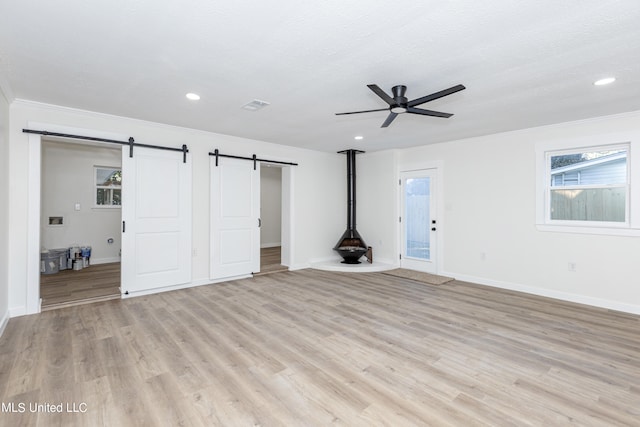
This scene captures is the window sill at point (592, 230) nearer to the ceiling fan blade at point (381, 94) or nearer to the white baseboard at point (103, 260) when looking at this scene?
the ceiling fan blade at point (381, 94)

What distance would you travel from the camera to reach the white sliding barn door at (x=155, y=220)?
441 cm

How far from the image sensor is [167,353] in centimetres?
273

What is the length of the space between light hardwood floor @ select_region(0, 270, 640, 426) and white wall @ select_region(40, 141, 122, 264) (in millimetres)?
3418

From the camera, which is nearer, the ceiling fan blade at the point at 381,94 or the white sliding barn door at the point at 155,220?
the ceiling fan blade at the point at 381,94

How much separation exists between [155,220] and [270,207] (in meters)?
5.06

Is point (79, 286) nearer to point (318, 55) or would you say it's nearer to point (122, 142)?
point (122, 142)

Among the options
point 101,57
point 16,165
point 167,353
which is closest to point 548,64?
point 101,57

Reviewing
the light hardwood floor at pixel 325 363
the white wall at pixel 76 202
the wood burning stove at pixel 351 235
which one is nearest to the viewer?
the light hardwood floor at pixel 325 363

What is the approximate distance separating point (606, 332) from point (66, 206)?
9098 millimetres

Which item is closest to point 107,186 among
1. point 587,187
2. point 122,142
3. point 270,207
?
point 122,142

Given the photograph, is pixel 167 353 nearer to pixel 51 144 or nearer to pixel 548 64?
pixel 548 64

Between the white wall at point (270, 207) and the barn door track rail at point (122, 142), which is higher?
the barn door track rail at point (122, 142)

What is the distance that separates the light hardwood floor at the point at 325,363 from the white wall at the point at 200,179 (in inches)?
36.4

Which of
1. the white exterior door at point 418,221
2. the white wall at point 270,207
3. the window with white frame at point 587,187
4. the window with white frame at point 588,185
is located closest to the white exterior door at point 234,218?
the white exterior door at point 418,221
